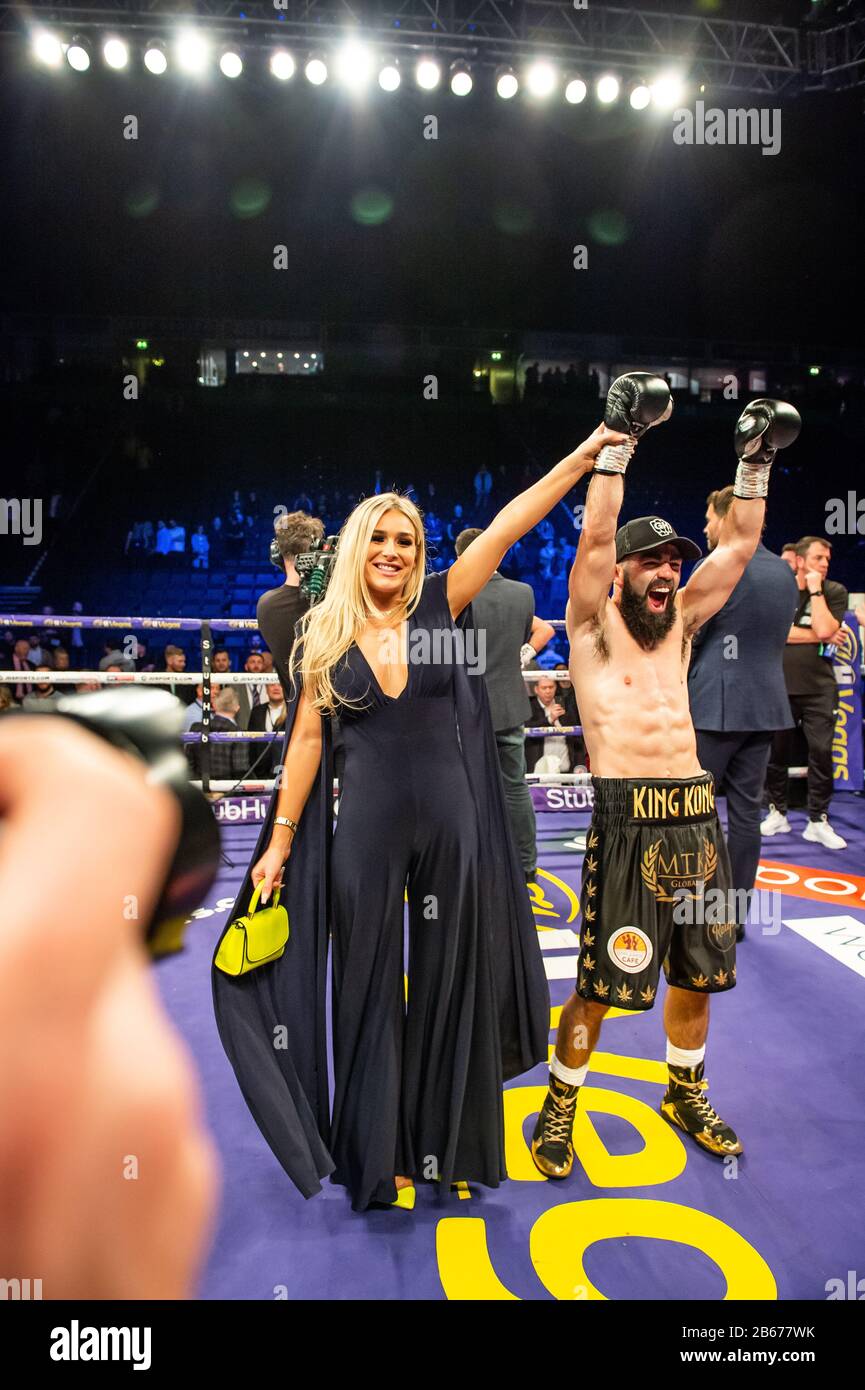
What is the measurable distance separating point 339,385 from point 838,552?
8.39 m

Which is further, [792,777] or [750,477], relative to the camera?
[792,777]

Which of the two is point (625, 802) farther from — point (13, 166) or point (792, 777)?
point (13, 166)

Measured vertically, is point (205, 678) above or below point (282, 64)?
below

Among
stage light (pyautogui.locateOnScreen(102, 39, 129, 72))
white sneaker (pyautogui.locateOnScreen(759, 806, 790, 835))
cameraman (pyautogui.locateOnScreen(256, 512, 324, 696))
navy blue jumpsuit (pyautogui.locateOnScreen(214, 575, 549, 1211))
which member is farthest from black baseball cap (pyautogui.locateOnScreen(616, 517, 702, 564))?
stage light (pyautogui.locateOnScreen(102, 39, 129, 72))

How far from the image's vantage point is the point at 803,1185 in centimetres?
190

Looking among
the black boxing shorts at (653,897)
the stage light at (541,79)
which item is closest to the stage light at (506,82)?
the stage light at (541,79)

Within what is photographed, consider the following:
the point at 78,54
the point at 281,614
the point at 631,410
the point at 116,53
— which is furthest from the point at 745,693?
the point at 78,54

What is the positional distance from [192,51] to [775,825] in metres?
6.51

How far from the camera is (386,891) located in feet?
6.01

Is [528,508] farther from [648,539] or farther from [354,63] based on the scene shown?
[354,63]

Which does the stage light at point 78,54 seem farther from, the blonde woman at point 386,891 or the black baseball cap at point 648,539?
Answer: the black baseball cap at point 648,539

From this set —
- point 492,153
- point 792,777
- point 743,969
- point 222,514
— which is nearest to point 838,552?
point 492,153

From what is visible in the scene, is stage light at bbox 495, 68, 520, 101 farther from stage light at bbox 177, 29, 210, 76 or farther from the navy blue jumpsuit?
the navy blue jumpsuit

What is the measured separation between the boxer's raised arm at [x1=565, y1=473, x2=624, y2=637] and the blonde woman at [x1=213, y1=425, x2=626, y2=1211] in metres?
0.07
